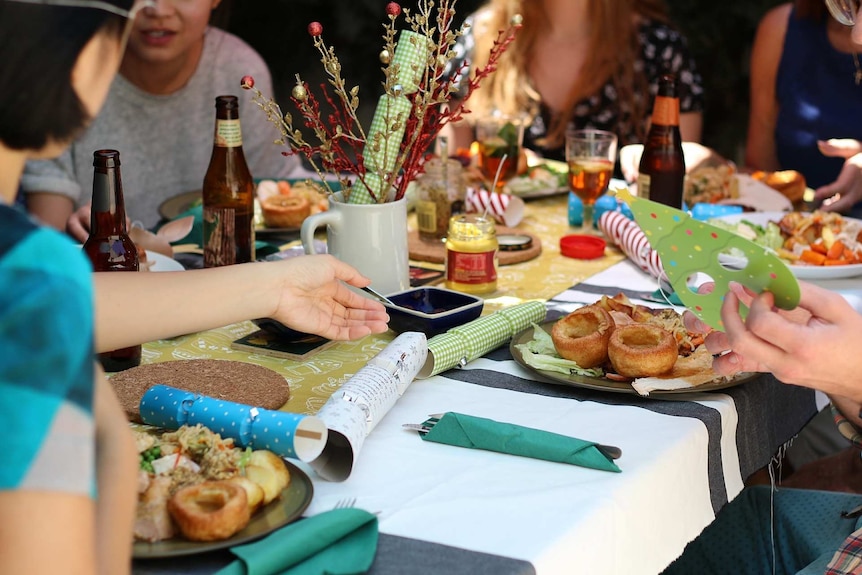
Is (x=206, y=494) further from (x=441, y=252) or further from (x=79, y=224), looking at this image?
(x=79, y=224)

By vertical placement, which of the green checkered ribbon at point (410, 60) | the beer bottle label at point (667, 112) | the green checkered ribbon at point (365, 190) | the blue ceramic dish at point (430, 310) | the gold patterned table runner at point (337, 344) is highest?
the green checkered ribbon at point (410, 60)

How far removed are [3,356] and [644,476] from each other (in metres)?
0.82

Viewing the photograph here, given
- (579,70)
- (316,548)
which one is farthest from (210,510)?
(579,70)

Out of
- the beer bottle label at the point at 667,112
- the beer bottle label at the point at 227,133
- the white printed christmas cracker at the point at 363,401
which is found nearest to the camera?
the white printed christmas cracker at the point at 363,401

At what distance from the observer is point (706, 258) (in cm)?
128

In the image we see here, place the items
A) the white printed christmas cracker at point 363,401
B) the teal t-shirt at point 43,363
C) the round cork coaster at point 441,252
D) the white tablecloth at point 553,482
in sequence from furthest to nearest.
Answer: the round cork coaster at point 441,252 < the white printed christmas cracker at point 363,401 < the white tablecloth at point 553,482 < the teal t-shirt at point 43,363

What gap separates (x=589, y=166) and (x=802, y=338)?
1316mm

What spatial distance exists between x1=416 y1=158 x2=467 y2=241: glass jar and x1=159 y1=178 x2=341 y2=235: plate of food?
0.77ft

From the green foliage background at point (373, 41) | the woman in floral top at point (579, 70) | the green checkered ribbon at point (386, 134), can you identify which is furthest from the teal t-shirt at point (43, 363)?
the green foliage background at point (373, 41)

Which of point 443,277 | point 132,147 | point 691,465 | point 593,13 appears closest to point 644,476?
point 691,465

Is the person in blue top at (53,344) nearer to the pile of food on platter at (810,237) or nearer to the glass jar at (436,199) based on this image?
the glass jar at (436,199)

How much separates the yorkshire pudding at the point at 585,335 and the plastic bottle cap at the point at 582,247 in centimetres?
65

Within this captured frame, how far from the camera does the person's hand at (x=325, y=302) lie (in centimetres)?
149

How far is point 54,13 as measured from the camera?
0.76 metres
